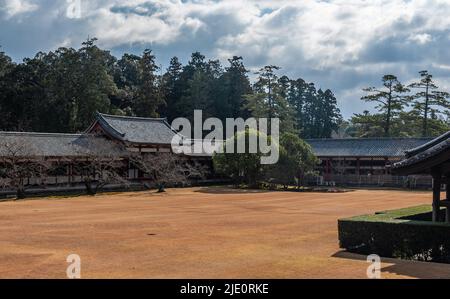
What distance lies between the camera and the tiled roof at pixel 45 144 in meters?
31.9

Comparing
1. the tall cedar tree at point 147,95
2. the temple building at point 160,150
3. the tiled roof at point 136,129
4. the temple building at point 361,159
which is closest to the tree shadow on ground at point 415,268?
the temple building at point 160,150

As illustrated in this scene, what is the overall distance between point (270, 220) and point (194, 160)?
86.7ft

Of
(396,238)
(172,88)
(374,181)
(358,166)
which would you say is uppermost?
(172,88)

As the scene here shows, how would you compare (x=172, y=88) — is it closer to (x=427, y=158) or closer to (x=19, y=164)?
(x=19, y=164)

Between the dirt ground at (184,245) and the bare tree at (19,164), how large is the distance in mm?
8269

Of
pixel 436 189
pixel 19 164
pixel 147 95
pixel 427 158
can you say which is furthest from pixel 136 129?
pixel 427 158

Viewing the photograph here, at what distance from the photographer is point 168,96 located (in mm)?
71875

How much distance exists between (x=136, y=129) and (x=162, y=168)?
20.0 feet

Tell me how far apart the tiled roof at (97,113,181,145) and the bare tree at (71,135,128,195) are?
234cm

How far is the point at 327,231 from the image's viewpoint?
632 inches
